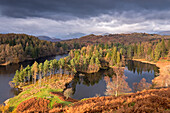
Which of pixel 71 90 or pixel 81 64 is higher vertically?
pixel 81 64

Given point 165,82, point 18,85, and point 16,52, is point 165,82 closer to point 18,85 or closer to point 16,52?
point 18,85

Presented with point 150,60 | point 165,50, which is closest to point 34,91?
point 150,60

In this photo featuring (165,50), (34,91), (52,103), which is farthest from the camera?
(165,50)

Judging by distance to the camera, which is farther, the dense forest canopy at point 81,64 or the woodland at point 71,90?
the dense forest canopy at point 81,64

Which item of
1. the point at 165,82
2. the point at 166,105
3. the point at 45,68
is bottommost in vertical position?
the point at 165,82

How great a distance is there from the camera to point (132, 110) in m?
12.2

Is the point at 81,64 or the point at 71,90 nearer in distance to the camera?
the point at 71,90

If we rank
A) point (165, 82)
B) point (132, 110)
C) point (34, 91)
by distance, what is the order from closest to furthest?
point (132, 110)
point (34, 91)
point (165, 82)

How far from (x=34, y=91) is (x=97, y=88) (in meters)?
30.6

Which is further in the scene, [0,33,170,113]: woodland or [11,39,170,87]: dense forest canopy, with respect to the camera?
[11,39,170,87]: dense forest canopy

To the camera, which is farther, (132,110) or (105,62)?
(105,62)

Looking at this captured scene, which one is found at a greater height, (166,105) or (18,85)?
(166,105)

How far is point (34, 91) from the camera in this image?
1837 inches

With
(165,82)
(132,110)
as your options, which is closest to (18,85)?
(132,110)
